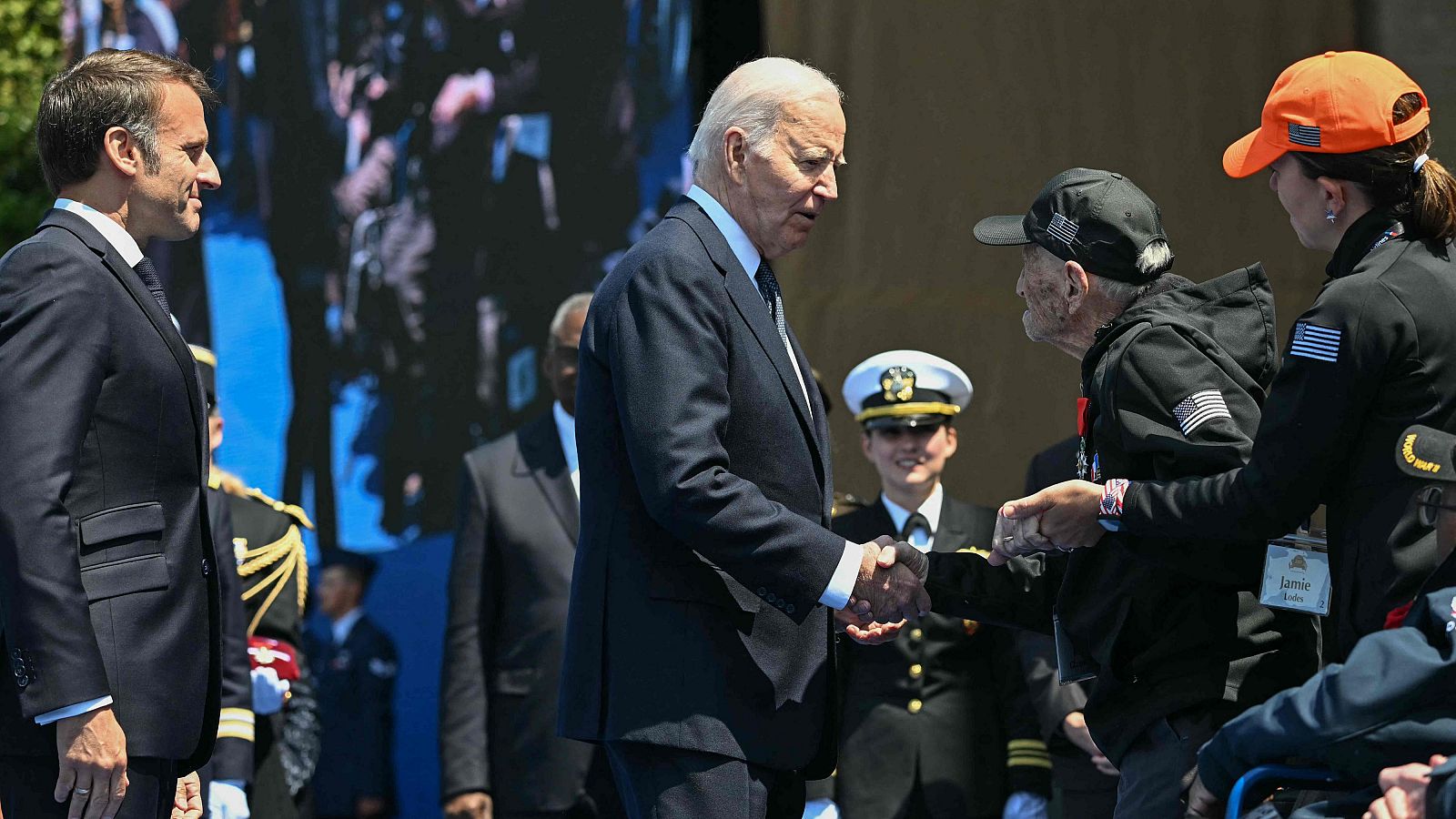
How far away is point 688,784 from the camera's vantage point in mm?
2906

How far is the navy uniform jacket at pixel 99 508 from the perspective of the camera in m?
2.69

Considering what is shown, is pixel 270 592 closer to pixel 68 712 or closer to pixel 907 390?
pixel 907 390

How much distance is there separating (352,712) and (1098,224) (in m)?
3.80

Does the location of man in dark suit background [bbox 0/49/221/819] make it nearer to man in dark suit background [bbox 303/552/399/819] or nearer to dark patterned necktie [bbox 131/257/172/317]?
dark patterned necktie [bbox 131/257/172/317]

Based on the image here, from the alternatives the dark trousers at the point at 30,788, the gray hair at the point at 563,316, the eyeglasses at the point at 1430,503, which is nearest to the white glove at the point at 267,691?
the gray hair at the point at 563,316

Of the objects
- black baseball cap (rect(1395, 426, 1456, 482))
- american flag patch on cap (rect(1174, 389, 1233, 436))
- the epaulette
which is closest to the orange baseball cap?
american flag patch on cap (rect(1174, 389, 1233, 436))

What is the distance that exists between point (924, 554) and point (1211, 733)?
802mm

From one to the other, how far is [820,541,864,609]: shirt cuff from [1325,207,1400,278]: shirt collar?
0.95 metres

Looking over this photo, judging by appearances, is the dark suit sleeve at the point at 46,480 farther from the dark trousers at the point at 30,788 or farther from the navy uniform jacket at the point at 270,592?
the navy uniform jacket at the point at 270,592

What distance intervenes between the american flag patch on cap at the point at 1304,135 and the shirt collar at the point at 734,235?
3.22 feet

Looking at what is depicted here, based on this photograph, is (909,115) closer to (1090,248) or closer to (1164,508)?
(1090,248)

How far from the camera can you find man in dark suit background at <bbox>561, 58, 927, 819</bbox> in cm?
290

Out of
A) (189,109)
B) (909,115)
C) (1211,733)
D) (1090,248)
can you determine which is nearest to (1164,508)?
(1211,733)

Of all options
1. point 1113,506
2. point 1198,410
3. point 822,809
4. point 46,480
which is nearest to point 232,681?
point 822,809
